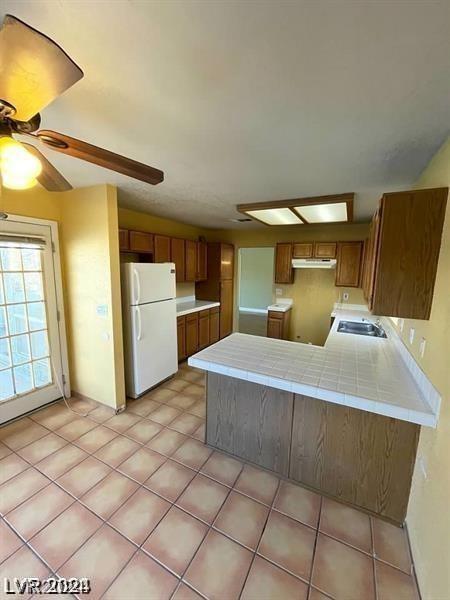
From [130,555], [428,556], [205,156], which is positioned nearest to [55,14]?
[205,156]

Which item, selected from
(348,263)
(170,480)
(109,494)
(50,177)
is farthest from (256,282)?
(50,177)

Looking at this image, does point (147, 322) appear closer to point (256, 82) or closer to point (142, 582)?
point (142, 582)

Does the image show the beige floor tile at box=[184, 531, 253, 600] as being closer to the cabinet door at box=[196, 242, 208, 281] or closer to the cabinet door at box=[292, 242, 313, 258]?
the cabinet door at box=[196, 242, 208, 281]

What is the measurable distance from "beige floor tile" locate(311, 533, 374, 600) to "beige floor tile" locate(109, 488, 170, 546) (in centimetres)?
97

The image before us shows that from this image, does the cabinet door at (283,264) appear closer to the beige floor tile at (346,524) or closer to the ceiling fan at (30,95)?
the beige floor tile at (346,524)

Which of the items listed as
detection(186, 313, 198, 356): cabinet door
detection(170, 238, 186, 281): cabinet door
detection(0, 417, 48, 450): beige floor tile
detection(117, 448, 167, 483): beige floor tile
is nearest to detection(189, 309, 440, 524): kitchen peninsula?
detection(117, 448, 167, 483): beige floor tile

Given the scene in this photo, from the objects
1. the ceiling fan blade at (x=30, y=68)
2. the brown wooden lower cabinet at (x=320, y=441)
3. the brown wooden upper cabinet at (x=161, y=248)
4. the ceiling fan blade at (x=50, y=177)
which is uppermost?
the ceiling fan blade at (x=30, y=68)

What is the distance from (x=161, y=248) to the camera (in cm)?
370

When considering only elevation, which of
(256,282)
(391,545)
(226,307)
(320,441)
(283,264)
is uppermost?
(283,264)

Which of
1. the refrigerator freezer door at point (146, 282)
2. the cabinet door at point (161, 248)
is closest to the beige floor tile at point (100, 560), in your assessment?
the refrigerator freezer door at point (146, 282)

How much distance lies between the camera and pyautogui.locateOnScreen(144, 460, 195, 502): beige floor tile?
6.00 feet

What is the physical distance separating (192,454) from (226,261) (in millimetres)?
3567

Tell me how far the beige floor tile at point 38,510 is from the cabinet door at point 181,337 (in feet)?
7.52

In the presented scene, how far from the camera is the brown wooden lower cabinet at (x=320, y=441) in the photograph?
164 cm
